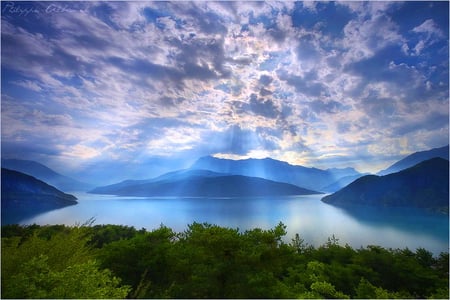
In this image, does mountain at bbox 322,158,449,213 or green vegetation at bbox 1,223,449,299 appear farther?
mountain at bbox 322,158,449,213

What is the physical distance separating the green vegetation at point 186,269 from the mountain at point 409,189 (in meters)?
124

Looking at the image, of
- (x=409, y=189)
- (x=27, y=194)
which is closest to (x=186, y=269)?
(x=27, y=194)

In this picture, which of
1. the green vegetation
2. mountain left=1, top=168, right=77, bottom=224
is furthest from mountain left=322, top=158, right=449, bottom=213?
mountain left=1, top=168, right=77, bottom=224

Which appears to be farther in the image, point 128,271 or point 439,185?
point 439,185

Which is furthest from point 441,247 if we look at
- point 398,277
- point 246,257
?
point 246,257

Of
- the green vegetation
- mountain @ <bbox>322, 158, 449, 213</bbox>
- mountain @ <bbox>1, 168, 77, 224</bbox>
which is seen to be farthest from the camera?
mountain @ <bbox>322, 158, 449, 213</bbox>

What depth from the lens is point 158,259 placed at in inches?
593

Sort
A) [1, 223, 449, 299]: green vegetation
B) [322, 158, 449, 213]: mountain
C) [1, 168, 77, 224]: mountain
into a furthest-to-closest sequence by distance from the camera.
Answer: [322, 158, 449, 213]: mountain < [1, 168, 77, 224]: mountain < [1, 223, 449, 299]: green vegetation

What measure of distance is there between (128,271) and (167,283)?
2.38m

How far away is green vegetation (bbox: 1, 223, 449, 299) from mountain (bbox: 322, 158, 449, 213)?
124 meters

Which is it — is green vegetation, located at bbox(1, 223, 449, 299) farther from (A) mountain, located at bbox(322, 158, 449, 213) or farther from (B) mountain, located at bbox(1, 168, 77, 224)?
(A) mountain, located at bbox(322, 158, 449, 213)

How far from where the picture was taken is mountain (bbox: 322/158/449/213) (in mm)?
122438

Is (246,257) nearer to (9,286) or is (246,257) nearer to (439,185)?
(9,286)

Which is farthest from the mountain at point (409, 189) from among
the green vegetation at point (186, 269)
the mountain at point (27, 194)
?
the mountain at point (27, 194)
